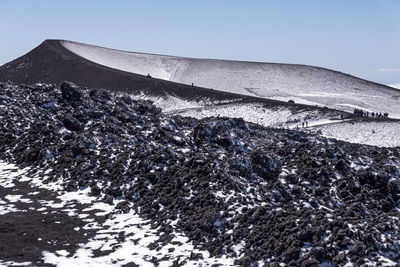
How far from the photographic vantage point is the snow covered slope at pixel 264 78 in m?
59.7

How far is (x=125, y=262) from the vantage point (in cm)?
1164

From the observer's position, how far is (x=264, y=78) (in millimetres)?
74375

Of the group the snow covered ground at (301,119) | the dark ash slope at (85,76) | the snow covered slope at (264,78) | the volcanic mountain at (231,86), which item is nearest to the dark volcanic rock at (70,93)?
the snow covered ground at (301,119)

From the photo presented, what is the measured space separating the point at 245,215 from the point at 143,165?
249 inches

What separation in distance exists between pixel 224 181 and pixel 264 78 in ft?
200

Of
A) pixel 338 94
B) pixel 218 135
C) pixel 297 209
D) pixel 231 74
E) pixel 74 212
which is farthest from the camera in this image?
pixel 231 74

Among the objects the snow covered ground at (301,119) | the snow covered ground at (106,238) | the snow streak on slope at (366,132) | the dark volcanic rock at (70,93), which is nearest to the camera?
the snow covered ground at (106,238)

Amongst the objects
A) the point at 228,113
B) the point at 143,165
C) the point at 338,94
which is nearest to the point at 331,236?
the point at 143,165

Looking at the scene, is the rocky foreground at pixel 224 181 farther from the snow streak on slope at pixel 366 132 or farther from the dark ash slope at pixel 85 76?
the dark ash slope at pixel 85 76

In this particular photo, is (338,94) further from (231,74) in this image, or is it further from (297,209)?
(297,209)

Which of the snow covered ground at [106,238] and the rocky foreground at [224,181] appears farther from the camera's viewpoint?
the snow covered ground at [106,238]

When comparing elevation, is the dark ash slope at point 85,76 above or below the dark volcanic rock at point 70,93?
above

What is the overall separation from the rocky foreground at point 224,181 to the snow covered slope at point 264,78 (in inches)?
1467

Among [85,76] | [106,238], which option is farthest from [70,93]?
[85,76]
